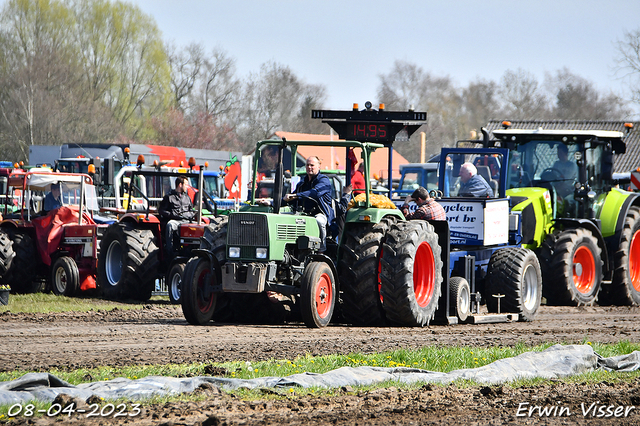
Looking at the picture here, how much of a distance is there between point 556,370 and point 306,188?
439cm

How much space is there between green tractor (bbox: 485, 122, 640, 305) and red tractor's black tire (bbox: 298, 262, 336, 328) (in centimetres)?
457

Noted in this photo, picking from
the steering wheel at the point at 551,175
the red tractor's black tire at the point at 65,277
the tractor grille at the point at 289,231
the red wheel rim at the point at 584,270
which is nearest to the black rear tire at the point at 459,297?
the tractor grille at the point at 289,231

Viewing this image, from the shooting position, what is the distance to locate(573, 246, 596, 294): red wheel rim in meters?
14.2

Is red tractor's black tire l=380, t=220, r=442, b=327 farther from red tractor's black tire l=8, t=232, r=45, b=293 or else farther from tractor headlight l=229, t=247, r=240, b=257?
red tractor's black tire l=8, t=232, r=45, b=293

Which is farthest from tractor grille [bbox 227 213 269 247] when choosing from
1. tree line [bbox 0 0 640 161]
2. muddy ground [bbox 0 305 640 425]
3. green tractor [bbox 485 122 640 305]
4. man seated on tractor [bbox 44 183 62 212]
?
tree line [bbox 0 0 640 161]

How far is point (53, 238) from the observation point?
50.8 ft

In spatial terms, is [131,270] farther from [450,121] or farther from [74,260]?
[450,121]

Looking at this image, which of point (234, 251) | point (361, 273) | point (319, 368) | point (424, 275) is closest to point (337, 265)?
point (361, 273)

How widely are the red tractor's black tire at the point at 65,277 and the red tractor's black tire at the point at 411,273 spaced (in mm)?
6862

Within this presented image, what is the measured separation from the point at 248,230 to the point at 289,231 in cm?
50

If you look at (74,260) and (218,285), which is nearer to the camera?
(218,285)

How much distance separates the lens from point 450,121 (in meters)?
70.8

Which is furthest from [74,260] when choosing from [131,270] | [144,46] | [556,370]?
[144,46]

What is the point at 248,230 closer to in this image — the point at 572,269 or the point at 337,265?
the point at 337,265
